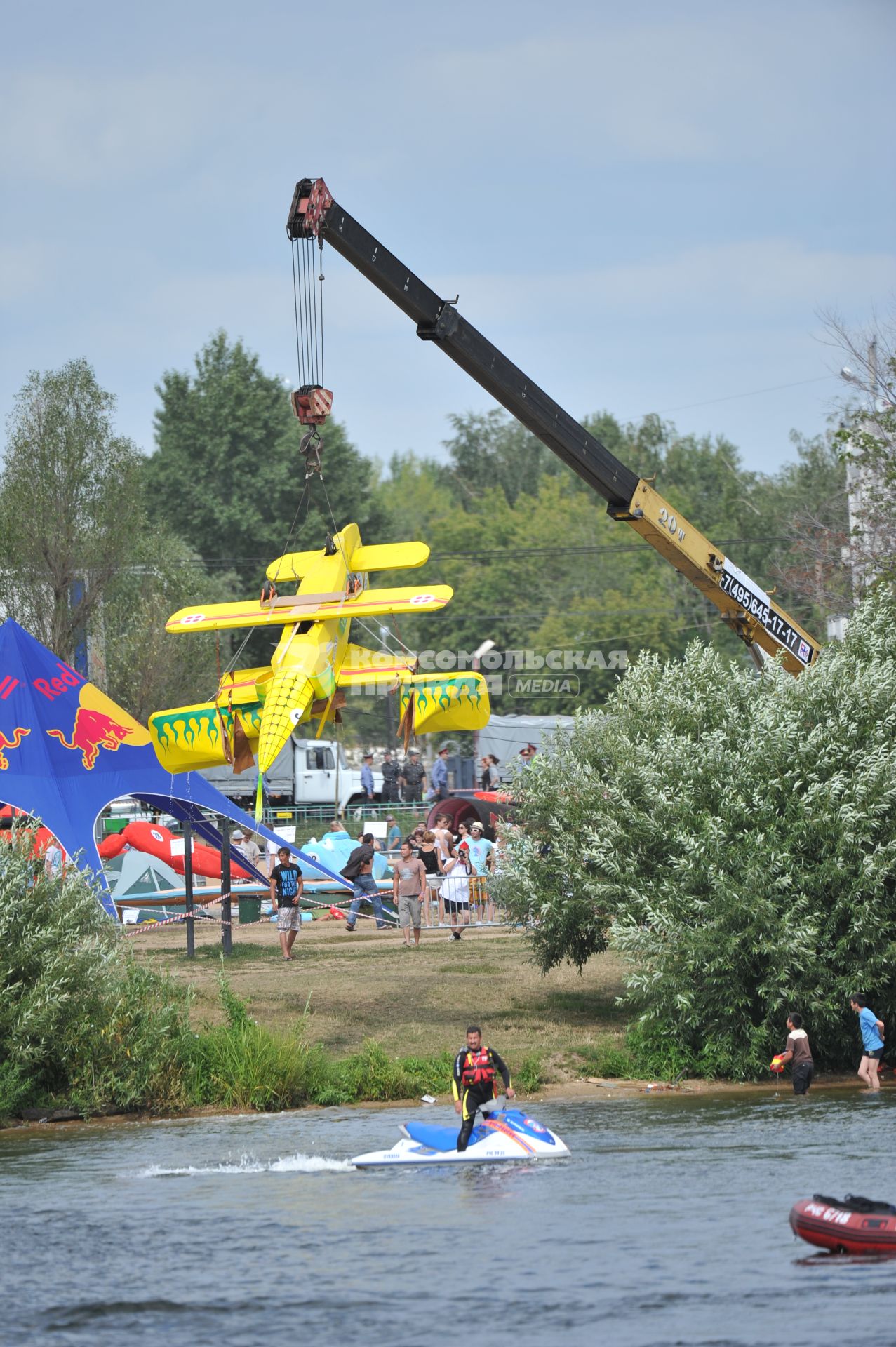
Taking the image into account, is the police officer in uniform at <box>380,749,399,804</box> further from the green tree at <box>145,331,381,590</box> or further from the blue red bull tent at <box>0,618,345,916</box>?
the green tree at <box>145,331,381,590</box>

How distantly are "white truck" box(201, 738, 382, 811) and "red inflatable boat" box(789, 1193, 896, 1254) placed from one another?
33694mm

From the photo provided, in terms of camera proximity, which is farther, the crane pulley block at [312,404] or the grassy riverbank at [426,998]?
the grassy riverbank at [426,998]

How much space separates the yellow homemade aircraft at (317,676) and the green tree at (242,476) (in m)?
46.9

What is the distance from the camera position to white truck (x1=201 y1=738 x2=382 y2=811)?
4853 centimetres

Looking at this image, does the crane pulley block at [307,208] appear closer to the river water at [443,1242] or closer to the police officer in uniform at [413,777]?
the river water at [443,1242]

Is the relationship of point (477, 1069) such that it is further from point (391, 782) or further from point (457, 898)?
point (391, 782)

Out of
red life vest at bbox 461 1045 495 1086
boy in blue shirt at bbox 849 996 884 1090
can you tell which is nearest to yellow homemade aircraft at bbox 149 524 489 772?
red life vest at bbox 461 1045 495 1086

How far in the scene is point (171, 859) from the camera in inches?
1437

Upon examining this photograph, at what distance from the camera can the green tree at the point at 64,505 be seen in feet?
145

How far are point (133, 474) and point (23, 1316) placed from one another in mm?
32993

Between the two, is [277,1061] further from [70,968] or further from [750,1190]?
[750,1190]

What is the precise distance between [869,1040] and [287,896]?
9.83 meters

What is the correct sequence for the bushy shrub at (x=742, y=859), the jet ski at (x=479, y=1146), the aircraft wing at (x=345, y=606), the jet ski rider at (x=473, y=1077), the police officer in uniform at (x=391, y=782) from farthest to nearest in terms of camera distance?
Answer: the police officer in uniform at (x=391, y=782) → the bushy shrub at (x=742, y=859) → the aircraft wing at (x=345, y=606) → the jet ski rider at (x=473, y=1077) → the jet ski at (x=479, y=1146)

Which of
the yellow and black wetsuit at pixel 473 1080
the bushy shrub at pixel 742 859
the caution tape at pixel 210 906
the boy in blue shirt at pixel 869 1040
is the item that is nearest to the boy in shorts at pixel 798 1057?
the bushy shrub at pixel 742 859
